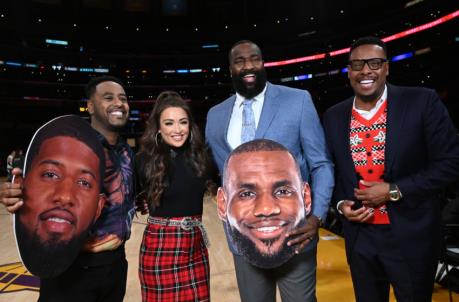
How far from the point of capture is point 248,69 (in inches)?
58.2

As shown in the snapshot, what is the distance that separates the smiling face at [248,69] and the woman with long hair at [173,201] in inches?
15.8

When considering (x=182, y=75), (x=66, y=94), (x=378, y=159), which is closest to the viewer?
(x=378, y=159)

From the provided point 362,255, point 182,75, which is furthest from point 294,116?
point 182,75

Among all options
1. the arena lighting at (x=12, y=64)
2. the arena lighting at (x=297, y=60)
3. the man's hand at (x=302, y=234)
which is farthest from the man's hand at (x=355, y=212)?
the arena lighting at (x=12, y=64)

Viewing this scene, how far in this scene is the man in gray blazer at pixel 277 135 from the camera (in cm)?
140

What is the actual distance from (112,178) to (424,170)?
1447 millimetres

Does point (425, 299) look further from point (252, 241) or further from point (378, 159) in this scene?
point (252, 241)

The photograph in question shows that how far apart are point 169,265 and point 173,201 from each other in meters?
0.34

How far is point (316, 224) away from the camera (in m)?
1.24

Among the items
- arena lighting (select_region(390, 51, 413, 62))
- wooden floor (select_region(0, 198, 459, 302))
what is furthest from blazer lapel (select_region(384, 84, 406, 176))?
arena lighting (select_region(390, 51, 413, 62))

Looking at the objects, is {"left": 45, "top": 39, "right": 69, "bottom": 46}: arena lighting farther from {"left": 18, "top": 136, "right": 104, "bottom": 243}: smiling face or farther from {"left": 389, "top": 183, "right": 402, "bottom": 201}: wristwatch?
{"left": 389, "top": 183, "right": 402, "bottom": 201}: wristwatch

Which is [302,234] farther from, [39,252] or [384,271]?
[39,252]

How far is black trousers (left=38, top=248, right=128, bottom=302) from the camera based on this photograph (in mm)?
1397

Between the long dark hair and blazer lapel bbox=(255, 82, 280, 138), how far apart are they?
0.46 metres
